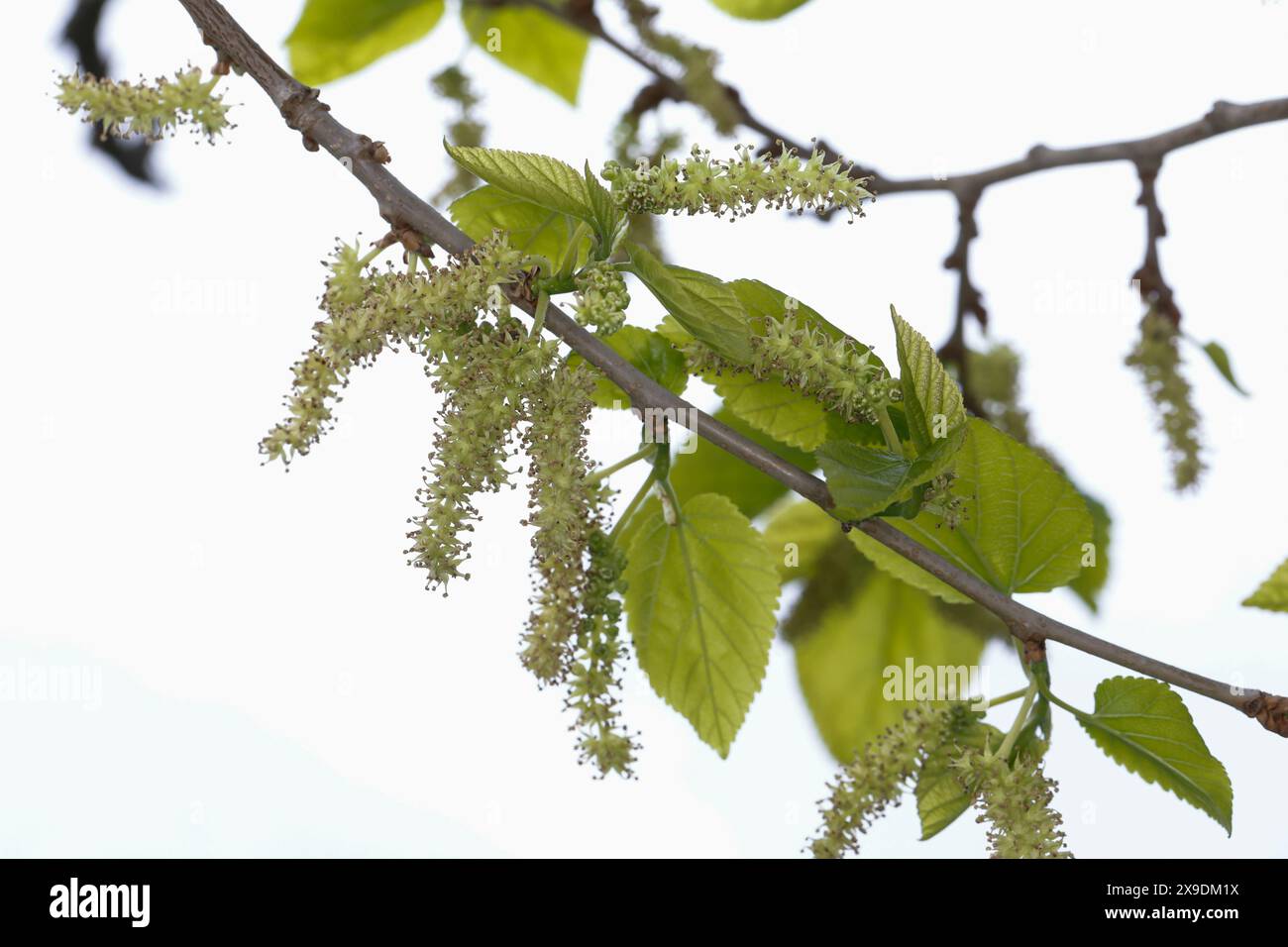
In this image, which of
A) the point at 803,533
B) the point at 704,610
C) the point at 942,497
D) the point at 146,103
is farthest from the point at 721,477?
the point at 146,103

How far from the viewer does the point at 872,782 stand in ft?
1.71

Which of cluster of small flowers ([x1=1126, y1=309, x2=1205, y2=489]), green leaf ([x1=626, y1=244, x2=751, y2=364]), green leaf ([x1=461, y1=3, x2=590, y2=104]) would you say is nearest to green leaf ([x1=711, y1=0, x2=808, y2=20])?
green leaf ([x1=461, y1=3, x2=590, y2=104])

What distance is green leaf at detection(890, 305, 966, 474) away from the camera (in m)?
0.47

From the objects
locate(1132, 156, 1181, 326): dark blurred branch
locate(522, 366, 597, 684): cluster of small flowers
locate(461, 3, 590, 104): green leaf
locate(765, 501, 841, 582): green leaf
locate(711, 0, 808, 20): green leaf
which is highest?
locate(461, 3, 590, 104): green leaf

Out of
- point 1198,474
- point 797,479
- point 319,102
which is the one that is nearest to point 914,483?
point 797,479

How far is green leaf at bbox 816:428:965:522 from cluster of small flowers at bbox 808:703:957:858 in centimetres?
11

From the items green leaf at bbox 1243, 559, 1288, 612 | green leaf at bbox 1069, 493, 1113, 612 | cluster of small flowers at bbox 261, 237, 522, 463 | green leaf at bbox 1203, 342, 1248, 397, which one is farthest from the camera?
green leaf at bbox 1069, 493, 1113, 612

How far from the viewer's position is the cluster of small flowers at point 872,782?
52 centimetres

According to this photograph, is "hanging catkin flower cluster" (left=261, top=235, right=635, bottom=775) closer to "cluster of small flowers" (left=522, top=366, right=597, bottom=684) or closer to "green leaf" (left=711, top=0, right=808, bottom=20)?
"cluster of small flowers" (left=522, top=366, right=597, bottom=684)

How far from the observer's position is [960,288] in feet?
2.84

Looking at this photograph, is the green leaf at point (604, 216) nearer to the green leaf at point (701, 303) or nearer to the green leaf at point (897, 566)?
the green leaf at point (701, 303)

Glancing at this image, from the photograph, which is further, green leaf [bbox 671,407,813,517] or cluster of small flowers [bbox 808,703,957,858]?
green leaf [bbox 671,407,813,517]

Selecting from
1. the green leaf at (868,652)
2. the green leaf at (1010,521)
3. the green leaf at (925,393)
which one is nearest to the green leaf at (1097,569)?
the green leaf at (868,652)

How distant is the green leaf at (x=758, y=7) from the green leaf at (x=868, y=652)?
39 centimetres
